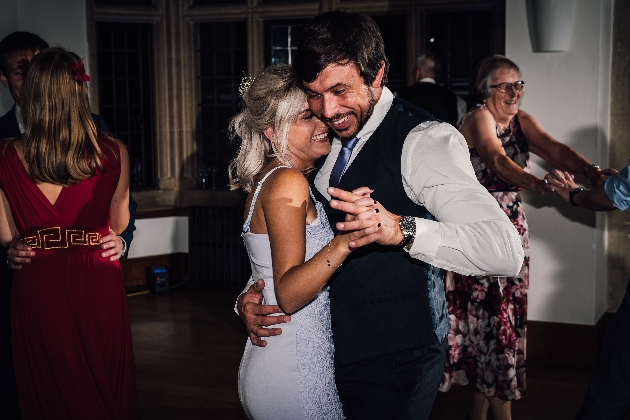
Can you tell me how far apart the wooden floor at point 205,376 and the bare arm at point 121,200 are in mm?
1366

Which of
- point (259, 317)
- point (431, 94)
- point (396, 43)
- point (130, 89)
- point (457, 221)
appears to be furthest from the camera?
point (130, 89)

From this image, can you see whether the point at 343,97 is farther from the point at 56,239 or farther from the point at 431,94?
the point at 431,94

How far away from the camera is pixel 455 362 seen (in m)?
3.47

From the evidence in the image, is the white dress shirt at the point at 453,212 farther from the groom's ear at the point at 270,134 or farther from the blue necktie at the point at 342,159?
the groom's ear at the point at 270,134

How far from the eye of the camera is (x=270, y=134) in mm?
1904

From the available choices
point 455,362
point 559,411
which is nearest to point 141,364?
point 455,362

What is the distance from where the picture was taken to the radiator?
21.5 ft

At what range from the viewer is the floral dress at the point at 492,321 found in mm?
3283

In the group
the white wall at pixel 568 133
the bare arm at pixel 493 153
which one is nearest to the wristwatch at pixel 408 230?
the bare arm at pixel 493 153

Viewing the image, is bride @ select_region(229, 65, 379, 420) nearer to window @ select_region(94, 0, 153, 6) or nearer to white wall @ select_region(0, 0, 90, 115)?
white wall @ select_region(0, 0, 90, 115)

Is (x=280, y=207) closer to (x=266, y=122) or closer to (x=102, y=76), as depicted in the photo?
(x=266, y=122)

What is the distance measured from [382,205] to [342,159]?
0.21 m

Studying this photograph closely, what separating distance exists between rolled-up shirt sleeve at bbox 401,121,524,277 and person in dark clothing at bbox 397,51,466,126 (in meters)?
3.53

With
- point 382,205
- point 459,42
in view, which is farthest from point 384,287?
point 459,42
